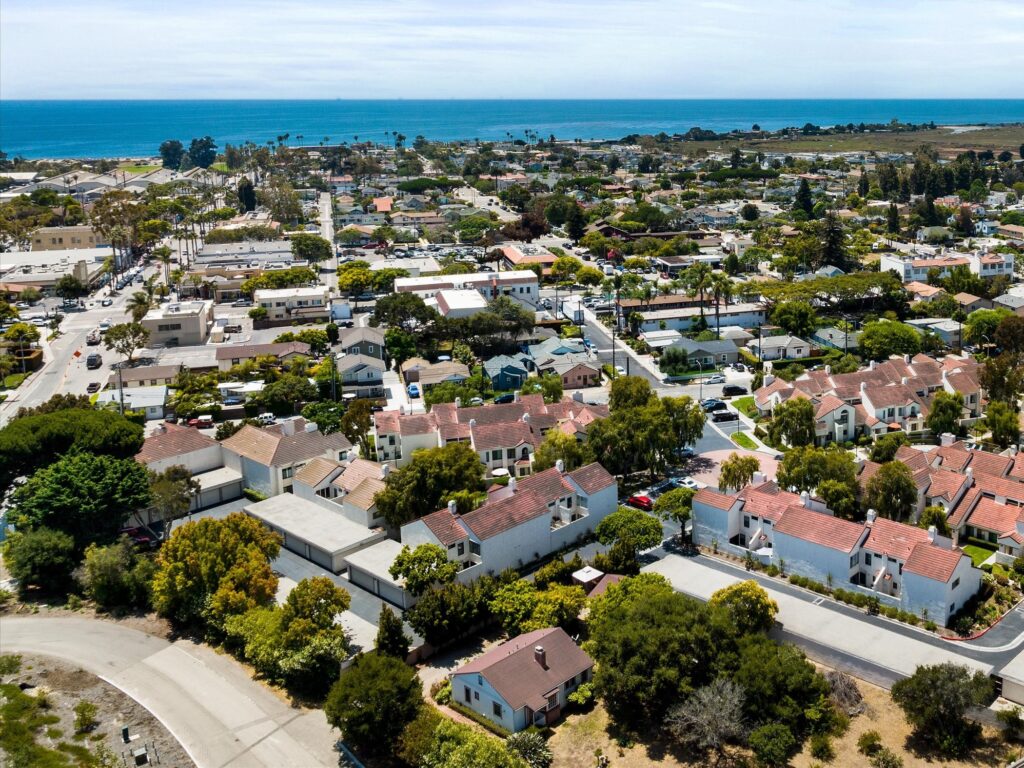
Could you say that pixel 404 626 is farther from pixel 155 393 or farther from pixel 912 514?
pixel 155 393

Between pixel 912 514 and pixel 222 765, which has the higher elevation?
pixel 912 514

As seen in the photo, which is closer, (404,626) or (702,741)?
(702,741)

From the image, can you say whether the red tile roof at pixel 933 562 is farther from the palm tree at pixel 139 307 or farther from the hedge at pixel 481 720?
the palm tree at pixel 139 307

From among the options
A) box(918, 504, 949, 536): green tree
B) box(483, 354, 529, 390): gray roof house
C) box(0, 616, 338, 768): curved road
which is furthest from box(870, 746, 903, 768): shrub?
box(483, 354, 529, 390): gray roof house

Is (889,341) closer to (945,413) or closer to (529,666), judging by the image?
(945,413)

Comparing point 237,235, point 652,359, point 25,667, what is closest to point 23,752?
point 25,667

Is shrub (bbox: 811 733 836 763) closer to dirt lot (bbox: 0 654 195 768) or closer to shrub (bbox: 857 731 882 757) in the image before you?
shrub (bbox: 857 731 882 757)
